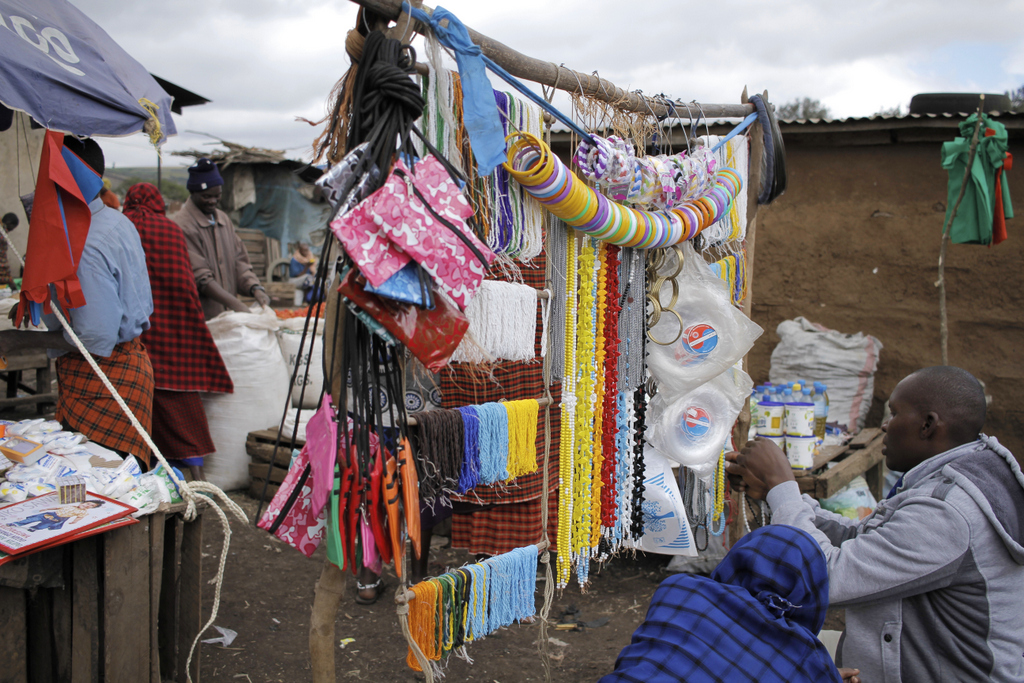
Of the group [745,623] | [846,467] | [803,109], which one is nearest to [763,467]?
[745,623]

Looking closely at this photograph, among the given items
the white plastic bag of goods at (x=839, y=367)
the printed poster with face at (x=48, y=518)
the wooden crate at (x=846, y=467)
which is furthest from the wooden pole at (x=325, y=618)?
the white plastic bag of goods at (x=839, y=367)

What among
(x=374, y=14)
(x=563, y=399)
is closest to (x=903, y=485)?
(x=563, y=399)

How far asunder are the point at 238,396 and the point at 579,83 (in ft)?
10.8

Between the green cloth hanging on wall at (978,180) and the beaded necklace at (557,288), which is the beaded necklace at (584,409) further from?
the green cloth hanging on wall at (978,180)

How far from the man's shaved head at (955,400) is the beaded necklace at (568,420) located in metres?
1.10

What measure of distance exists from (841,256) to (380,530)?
201 inches

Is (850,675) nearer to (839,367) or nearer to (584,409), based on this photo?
(584,409)

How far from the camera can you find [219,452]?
15.1 feet

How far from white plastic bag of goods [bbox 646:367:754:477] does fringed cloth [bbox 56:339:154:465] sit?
2255 mm

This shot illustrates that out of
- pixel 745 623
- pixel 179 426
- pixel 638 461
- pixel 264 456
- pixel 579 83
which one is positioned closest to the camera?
pixel 745 623

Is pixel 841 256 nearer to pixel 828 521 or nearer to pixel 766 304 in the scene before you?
pixel 766 304

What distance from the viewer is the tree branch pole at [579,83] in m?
1.78

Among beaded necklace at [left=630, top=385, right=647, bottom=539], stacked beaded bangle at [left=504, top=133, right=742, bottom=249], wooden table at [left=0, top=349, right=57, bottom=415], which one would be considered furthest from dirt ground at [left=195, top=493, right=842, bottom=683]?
wooden table at [left=0, top=349, right=57, bottom=415]

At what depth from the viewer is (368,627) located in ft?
10.9
